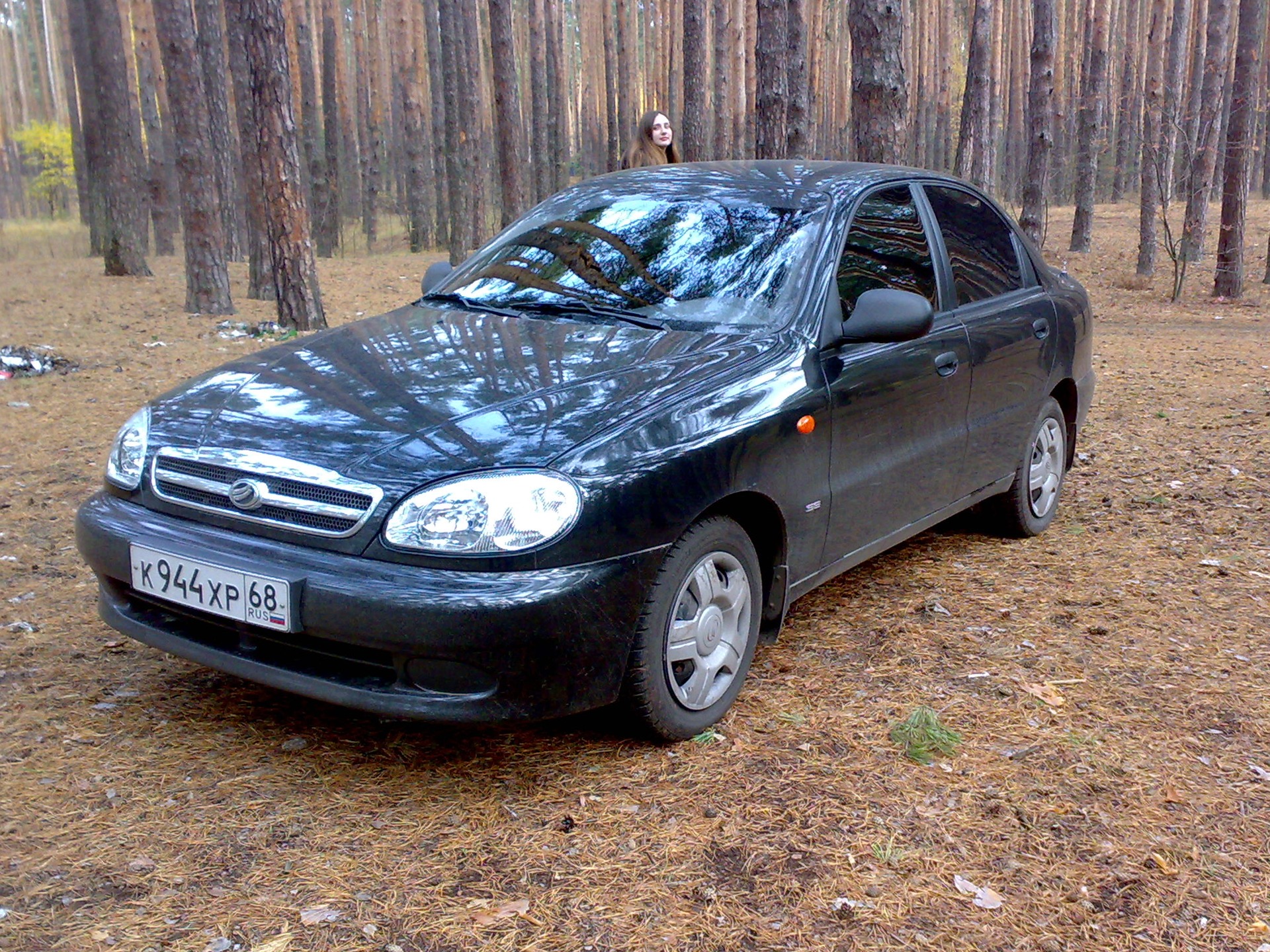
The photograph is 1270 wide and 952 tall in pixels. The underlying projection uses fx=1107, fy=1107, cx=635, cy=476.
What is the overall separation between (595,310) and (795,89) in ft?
30.9

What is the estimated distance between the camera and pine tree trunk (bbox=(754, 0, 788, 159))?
11.4m


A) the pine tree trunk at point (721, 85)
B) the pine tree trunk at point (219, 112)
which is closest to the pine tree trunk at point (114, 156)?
the pine tree trunk at point (219, 112)

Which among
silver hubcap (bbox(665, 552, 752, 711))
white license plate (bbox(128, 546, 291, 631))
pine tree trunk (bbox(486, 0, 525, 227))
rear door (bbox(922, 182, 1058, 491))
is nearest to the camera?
white license plate (bbox(128, 546, 291, 631))

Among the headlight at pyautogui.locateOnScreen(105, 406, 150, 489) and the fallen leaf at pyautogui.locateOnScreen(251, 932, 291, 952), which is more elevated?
the headlight at pyautogui.locateOnScreen(105, 406, 150, 489)

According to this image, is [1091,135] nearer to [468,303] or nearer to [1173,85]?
[1173,85]

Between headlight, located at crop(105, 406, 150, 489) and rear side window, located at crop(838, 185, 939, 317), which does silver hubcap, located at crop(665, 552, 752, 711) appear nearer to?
rear side window, located at crop(838, 185, 939, 317)

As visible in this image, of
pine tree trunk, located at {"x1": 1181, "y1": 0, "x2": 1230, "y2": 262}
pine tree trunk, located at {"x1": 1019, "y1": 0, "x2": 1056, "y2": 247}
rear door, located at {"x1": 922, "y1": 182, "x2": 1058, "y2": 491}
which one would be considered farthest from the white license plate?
pine tree trunk, located at {"x1": 1019, "y1": 0, "x2": 1056, "y2": 247}

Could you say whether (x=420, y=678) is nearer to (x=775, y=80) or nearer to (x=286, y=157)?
(x=286, y=157)

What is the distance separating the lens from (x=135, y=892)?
257 cm

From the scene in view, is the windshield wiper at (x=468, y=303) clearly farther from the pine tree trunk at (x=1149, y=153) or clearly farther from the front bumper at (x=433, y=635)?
the pine tree trunk at (x=1149, y=153)

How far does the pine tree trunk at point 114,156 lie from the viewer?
1598cm

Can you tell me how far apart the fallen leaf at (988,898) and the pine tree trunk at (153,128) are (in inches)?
714

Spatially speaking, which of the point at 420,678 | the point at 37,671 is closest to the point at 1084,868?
the point at 420,678

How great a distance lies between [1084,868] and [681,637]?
3.91 feet
